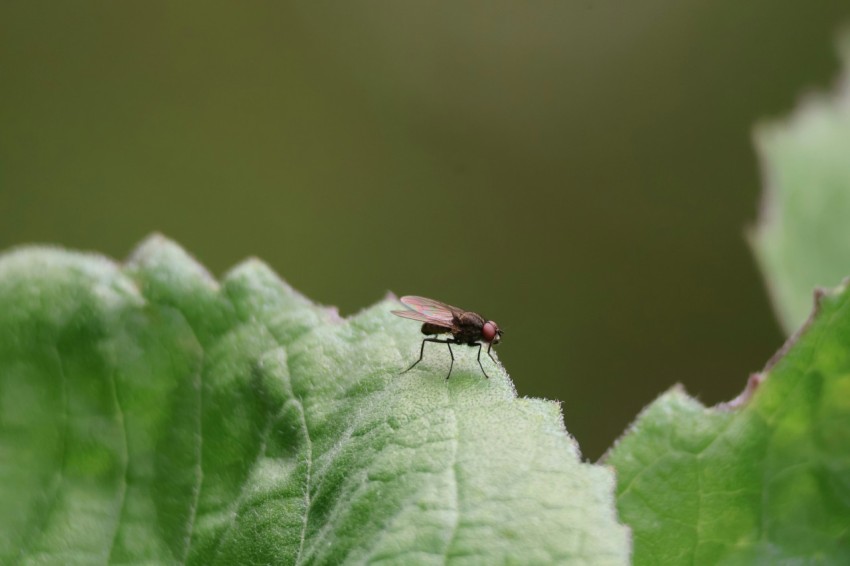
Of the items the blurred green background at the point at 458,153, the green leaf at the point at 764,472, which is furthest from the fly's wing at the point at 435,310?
the blurred green background at the point at 458,153

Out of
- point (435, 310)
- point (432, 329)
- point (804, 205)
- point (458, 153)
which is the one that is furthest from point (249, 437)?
point (458, 153)

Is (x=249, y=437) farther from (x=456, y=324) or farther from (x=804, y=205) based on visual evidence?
(x=804, y=205)

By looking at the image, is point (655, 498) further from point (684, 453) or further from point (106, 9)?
point (106, 9)

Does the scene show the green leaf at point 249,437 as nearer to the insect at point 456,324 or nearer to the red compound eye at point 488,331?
Result: the insect at point 456,324

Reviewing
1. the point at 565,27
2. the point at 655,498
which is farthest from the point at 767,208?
the point at 565,27

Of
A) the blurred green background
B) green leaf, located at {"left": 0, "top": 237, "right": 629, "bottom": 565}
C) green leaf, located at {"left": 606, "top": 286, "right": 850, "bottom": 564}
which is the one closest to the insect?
green leaf, located at {"left": 0, "top": 237, "right": 629, "bottom": 565}

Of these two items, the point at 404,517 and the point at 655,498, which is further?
the point at 655,498
